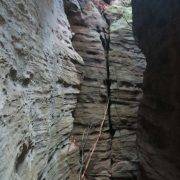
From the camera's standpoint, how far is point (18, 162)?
462 cm

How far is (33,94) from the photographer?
212 inches

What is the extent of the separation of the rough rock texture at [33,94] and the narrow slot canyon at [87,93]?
18 millimetres

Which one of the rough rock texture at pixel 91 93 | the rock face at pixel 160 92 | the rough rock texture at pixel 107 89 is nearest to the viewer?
the rock face at pixel 160 92

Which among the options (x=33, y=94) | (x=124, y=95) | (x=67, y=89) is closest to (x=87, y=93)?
(x=124, y=95)

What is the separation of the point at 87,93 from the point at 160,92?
4161 millimetres

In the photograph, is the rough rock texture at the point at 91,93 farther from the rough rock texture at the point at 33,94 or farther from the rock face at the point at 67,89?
the rough rock texture at the point at 33,94

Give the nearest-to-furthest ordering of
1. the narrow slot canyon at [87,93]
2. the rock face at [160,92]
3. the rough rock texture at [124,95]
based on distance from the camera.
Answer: the narrow slot canyon at [87,93], the rock face at [160,92], the rough rock texture at [124,95]

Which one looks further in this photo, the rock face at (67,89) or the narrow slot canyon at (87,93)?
the narrow slot canyon at (87,93)

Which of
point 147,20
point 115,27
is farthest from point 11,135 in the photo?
point 115,27

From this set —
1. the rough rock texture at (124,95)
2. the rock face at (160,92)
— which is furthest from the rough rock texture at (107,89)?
the rock face at (160,92)

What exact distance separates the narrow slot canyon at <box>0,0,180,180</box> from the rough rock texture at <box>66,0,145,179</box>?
1.4 inches

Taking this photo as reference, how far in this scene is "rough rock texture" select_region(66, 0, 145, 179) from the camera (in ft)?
30.5

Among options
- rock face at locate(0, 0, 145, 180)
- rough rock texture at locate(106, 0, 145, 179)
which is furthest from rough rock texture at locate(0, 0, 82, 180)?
rough rock texture at locate(106, 0, 145, 179)

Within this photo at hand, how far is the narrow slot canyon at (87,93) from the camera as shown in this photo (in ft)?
15.4
